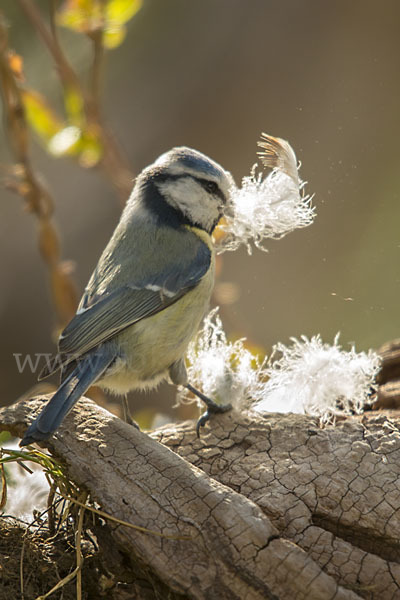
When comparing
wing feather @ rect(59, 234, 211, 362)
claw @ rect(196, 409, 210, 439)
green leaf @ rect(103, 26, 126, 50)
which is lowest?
claw @ rect(196, 409, 210, 439)

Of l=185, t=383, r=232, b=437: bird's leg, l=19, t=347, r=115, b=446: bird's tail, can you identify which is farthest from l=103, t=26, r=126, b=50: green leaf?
l=185, t=383, r=232, b=437: bird's leg

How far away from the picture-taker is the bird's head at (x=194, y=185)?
1.98 metres

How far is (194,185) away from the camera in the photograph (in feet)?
6.55

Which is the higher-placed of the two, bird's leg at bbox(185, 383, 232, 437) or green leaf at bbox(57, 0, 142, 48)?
green leaf at bbox(57, 0, 142, 48)

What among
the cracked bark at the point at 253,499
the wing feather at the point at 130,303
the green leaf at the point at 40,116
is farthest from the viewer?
the green leaf at the point at 40,116

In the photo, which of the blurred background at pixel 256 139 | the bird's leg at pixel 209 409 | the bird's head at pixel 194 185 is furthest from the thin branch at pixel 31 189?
the bird's leg at pixel 209 409

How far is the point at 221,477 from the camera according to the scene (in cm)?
159

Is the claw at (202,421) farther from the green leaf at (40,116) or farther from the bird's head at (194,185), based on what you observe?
the green leaf at (40,116)

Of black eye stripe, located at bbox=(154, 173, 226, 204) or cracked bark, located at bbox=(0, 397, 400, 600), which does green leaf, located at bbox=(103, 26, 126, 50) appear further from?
cracked bark, located at bbox=(0, 397, 400, 600)

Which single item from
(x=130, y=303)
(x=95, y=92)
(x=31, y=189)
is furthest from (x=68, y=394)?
(x=95, y=92)

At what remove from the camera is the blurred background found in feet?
5.87

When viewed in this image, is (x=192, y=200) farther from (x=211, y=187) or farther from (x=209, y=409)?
(x=209, y=409)

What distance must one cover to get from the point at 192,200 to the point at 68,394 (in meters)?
0.76

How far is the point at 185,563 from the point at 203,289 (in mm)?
896
